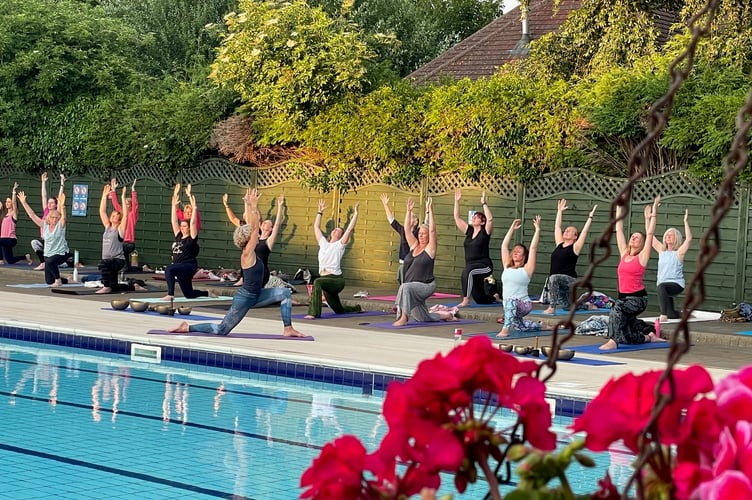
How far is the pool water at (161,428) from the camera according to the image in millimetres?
7699

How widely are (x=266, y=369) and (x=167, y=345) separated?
1.34 m

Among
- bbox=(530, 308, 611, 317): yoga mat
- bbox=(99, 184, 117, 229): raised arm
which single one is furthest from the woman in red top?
bbox=(99, 184, 117, 229): raised arm

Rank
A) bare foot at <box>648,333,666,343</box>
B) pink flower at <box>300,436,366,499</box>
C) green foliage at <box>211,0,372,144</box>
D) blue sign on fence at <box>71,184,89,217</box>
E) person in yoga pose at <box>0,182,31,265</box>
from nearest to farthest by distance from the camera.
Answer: pink flower at <box>300,436,366,499</box>
bare foot at <box>648,333,666,343</box>
green foliage at <box>211,0,372,144</box>
person in yoga pose at <box>0,182,31,265</box>
blue sign on fence at <box>71,184,89,217</box>

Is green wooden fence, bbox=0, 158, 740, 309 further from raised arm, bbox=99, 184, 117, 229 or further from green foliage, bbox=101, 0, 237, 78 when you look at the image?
green foliage, bbox=101, 0, 237, 78

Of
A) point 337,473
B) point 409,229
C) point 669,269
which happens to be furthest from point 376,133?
point 337,473

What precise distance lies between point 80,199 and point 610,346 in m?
15.5

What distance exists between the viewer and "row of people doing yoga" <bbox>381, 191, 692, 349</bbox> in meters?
14.3

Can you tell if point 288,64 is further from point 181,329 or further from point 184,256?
point 181,329

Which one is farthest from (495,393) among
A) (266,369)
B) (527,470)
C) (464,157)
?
(464,157)

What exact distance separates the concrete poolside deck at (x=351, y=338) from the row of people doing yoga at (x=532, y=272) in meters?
0.46

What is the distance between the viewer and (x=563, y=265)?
59.1 ft

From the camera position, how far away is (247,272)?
13688 mm

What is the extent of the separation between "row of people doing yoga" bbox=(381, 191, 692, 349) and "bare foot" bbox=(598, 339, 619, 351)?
0.02 metres

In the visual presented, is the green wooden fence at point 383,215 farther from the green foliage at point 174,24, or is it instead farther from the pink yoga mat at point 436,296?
the green foliage at point 174,24
